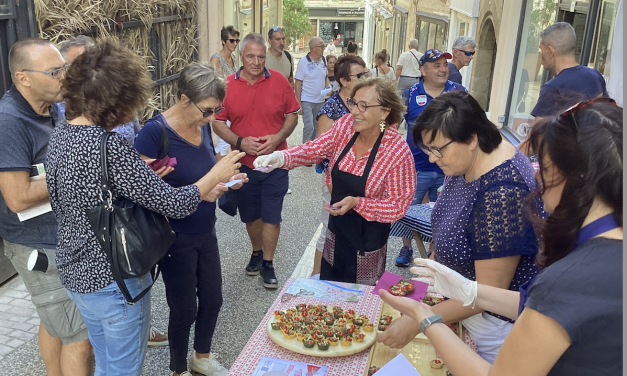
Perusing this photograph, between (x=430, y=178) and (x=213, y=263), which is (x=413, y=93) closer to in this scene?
(x=430, y=178)

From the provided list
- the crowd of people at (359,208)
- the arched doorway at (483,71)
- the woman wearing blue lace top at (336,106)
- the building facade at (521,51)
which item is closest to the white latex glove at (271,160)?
the crowd of people at (359,208)

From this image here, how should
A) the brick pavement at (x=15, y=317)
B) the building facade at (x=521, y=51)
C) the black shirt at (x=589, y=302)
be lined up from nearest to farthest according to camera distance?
1. the black shirt at (x=589, y=302)
2. the brick pavement at (x=15, y=317)
3. the building facade at (x=521, y=51)

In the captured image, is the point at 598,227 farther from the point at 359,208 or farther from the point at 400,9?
the point at 400,9

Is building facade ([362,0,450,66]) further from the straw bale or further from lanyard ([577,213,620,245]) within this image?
lanyard ([577,213,620,245])

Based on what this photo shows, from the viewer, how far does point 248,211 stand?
171 inches

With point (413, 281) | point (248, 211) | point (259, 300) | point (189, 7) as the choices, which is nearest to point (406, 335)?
point (413, 281)

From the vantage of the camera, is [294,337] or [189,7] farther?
[189,7]

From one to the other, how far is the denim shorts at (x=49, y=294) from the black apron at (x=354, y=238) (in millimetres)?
1433

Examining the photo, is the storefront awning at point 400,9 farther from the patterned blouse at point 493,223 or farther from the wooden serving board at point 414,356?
the wooden serving board at point 414,356

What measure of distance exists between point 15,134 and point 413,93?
3288mm

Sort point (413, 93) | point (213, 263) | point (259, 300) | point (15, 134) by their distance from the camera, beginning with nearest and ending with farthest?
point (15, 134) < point (213, 263) < point (259, 300) < point (413, 93)

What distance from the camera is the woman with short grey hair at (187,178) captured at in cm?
267

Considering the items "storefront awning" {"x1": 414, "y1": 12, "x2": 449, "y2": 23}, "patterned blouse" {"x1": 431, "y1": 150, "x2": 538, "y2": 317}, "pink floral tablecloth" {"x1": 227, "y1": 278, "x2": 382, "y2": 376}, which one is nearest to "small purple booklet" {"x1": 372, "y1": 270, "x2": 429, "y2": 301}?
"patterned blouse" {"x1": 431, "y1": 150, "x2": 538, "y2": 317}

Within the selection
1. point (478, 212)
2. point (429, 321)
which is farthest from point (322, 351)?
point (478, 212)
